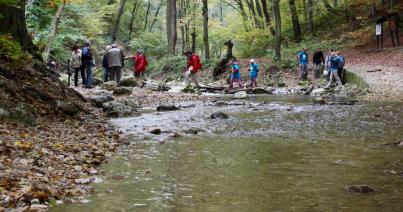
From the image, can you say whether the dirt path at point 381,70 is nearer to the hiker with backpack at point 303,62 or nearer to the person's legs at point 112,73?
the hiker with backpack at point 303,62

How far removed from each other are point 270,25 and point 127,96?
884 inches

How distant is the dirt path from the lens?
53.8 feet

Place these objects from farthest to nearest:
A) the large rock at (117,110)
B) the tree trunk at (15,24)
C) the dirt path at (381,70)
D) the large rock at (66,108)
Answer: the dirt path at (381,70), the large rock at (117,110), the tree trunk at (15,24), the large rock at (66,108)

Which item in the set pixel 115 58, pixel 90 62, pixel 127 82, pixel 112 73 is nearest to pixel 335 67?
pixel 127 82

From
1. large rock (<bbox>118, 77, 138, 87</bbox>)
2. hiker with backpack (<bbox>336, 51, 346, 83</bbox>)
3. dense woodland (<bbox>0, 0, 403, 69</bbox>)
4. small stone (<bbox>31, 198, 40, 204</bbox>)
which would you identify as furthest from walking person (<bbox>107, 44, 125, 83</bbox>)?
small stone (<bbox>31, 198, 40, 204</bbox>)

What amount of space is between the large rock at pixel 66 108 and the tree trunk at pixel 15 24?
1591 millimetres

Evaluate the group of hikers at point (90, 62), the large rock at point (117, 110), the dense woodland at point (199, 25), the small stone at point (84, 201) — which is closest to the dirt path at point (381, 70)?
the dense woodland at point (199, 25)

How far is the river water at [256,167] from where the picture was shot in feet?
14.2

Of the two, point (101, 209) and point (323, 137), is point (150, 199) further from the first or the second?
point (323, 137)

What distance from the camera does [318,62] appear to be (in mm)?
24469

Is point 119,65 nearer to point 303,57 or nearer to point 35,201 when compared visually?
point 303,57

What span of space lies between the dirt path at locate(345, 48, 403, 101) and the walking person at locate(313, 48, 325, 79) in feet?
5.56

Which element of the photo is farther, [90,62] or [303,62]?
[303,62]

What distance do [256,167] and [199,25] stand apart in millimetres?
44837
